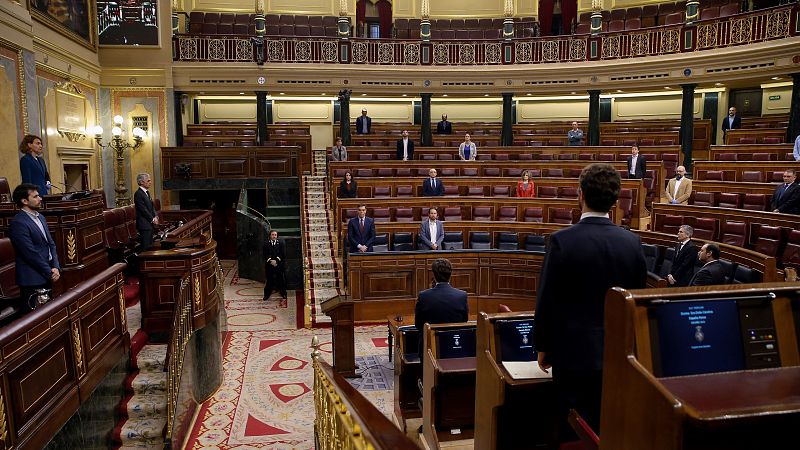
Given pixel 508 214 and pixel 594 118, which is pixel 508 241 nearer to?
pixel 508 214

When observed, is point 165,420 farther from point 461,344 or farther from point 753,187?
point 753,187

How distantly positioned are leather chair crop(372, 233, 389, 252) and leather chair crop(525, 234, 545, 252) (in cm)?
211

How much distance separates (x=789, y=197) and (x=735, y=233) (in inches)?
30.3

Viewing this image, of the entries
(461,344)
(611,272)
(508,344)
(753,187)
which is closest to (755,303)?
(611,272)

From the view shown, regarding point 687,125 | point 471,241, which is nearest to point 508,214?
point 471,241

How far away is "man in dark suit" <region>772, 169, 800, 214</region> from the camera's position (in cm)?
672

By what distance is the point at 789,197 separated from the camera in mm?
6785

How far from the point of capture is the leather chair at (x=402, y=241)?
8180mm

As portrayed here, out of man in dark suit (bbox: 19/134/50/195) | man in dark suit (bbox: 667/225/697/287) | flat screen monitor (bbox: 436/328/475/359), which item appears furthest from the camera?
man in dark suit (bbox: 667/225/697/287)

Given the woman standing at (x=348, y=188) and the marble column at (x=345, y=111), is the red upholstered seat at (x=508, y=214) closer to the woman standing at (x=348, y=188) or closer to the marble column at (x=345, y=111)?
the woman standing at (x=348, y=188)

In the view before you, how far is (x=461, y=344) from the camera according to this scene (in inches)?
145

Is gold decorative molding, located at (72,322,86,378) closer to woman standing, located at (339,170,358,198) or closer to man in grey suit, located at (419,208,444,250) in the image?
man in grey suit, located at (419,208,444,250)

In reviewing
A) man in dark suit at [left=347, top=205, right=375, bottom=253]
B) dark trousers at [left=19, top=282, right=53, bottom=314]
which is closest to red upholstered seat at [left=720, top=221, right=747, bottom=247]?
man in dark suit at [left=347, top=205, right=375, bottom=253]

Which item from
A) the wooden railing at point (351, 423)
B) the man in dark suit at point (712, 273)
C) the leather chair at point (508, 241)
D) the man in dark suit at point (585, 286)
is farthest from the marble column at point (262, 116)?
the man in dark suit at point (585, 286)
